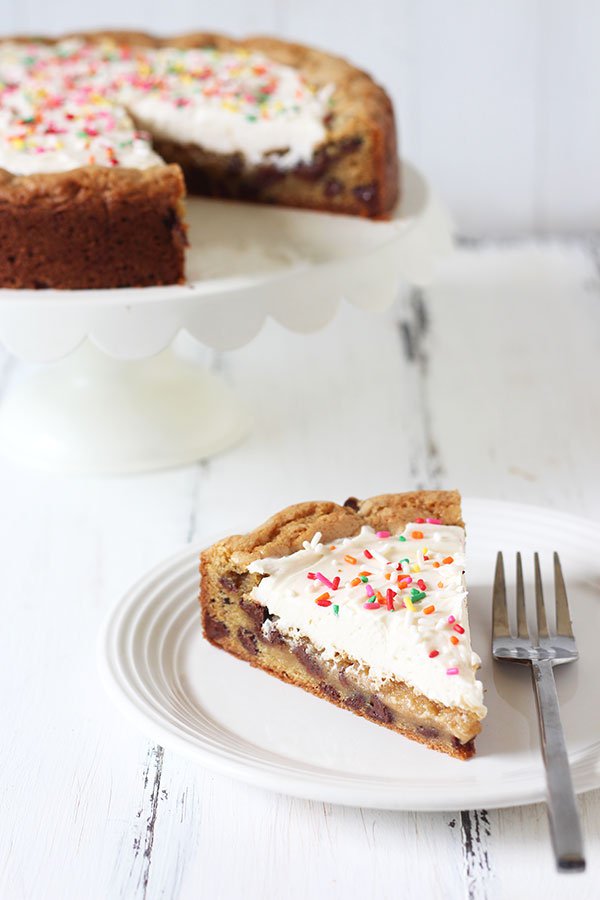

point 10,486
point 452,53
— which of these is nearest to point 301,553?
point 10,486

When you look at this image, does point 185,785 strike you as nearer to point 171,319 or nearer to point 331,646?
point 331,646

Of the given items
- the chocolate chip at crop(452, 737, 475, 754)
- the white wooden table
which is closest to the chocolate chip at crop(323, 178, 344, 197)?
the white wooden table

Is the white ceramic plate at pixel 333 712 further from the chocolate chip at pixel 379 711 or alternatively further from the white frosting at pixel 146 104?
the white frosting at pixel 146 104

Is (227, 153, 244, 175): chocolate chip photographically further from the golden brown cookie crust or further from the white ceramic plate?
the white ceramic plate

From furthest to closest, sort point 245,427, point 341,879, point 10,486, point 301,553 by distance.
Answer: point 245,427, point 10,486, point 301,553, point 341,879

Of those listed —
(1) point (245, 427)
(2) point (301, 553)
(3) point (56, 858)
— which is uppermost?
(2) point (301, 553)
